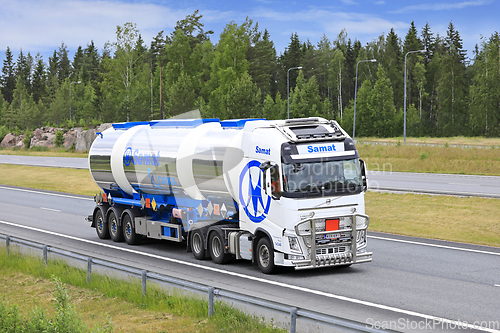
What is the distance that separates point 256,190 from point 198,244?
9.53ft

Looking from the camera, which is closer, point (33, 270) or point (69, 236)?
point (33, 270)

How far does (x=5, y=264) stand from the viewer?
1452 cm

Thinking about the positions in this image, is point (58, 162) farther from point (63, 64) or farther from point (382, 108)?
point (63, 64)

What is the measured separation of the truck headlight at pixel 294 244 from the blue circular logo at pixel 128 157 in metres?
7.10

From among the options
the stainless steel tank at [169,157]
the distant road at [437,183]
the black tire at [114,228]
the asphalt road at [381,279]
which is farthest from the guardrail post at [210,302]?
the distant road at [437,183]

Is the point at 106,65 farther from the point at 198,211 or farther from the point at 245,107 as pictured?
the point at 198,211

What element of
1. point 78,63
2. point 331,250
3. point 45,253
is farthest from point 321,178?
point 78,63

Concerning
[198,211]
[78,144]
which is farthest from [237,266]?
[78,144]

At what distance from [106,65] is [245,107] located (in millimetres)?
27256

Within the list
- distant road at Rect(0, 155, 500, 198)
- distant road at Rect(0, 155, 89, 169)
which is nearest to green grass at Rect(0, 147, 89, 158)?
distant road at Rect(0, 155, 89, 169)

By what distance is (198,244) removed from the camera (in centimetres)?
1491

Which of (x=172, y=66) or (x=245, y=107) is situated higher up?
(x=172, y=66)

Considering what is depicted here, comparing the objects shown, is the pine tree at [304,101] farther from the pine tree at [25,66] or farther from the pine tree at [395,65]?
the pine tree at [25,66]

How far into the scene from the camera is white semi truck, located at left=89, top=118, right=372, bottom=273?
40.2 feet
